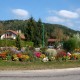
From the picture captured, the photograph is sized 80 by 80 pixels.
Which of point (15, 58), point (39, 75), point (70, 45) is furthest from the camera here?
point (70, 45)

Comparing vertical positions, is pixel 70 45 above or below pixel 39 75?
above

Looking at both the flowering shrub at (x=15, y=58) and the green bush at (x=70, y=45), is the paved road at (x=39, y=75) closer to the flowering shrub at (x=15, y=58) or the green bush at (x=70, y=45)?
the flowering shrub at (x=15, y=58)

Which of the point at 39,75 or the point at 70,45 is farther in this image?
the point at 70,45

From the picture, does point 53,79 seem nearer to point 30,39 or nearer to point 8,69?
point 8,69

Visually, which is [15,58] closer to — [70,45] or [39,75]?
[39,75]

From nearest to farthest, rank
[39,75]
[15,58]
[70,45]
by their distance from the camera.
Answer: [39,75] < [15,58] < [70,45]

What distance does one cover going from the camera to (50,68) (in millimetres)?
21625

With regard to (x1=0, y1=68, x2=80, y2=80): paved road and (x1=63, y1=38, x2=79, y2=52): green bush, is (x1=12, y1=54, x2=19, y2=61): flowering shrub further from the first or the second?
(x1=63, y1=38, x2=79, y2=52): green bush

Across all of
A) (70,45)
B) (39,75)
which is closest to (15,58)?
(39,75)

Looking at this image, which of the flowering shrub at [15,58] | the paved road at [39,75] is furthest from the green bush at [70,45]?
the paved road at [39,75]

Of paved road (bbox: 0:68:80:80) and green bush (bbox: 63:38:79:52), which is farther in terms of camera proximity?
green bush (bbox: 63:38:79:52)

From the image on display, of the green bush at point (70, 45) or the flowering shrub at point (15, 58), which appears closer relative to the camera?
the flowering shrub at point (15, 58)

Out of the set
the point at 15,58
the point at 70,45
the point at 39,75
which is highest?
the point at 70,45

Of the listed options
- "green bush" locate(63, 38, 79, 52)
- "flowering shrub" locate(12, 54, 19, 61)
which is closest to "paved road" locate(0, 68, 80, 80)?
"flowering shrub" locate(12, 54, 19, 61)
